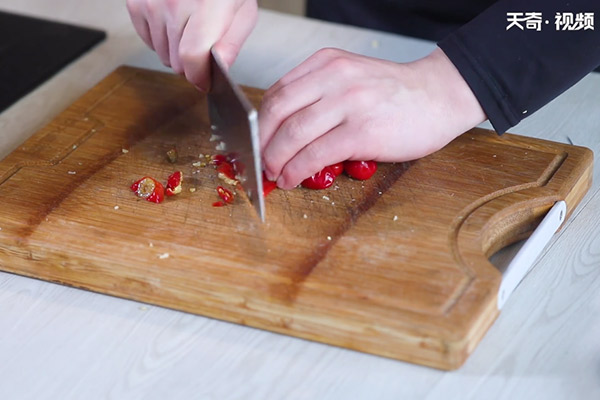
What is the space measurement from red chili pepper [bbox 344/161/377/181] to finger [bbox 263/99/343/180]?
2.9 inches

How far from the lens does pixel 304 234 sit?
1.13m

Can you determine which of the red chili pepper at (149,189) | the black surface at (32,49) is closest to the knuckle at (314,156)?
the red chili pepper at (149,189)

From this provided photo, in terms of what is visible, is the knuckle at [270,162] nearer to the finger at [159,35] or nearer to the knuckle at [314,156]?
the knuckle at [314,156]

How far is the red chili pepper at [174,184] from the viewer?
4.01 ft

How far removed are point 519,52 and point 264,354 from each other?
589mm

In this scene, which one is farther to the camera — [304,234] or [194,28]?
[194,28]

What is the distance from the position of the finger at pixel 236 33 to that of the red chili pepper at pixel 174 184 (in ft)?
0.66

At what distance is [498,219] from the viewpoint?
1.16 m

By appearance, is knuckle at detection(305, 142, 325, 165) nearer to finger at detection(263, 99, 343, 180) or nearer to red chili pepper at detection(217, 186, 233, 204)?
finger at detection(263, 99, 343, 180)

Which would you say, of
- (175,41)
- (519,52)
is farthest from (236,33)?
(519,52)

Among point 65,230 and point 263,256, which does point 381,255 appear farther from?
point 65,230

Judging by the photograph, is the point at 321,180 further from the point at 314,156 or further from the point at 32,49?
Result: the point at 32,49

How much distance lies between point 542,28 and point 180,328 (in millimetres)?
683

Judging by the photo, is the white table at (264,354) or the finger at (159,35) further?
the finger at (159,35)
